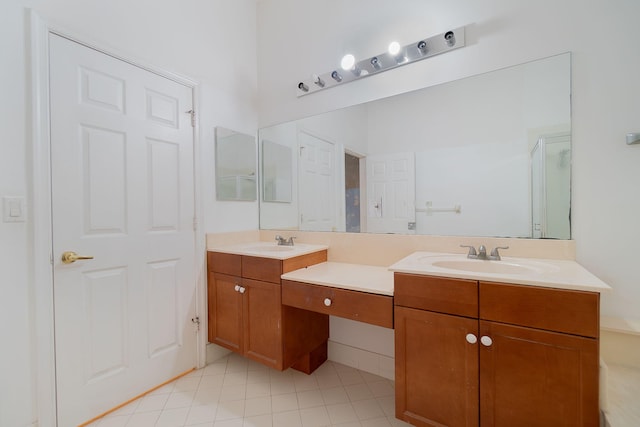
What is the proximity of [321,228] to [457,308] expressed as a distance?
121cm

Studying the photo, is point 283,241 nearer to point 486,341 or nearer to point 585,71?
point 486,341

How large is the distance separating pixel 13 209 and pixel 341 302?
1.59 meters

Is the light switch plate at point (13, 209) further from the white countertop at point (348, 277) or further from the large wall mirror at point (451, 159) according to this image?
the large wall mirror at point (451, 159)

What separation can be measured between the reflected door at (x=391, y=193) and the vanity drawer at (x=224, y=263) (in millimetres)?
Result: 933

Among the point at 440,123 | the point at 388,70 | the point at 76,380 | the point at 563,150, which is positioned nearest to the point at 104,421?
the point at 76,380

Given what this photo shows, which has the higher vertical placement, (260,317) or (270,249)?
(270,249)

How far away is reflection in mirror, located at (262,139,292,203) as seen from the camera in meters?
2.35

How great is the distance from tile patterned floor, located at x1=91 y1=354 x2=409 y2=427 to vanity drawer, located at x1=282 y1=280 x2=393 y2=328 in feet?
1.90

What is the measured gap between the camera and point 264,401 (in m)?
1.62

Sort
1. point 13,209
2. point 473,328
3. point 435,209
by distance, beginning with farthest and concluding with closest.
A: point 435,209, point 13,209, point 473,328

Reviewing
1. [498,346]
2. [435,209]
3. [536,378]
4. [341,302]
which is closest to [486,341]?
[498,346]

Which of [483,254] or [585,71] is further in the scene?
[483,254]

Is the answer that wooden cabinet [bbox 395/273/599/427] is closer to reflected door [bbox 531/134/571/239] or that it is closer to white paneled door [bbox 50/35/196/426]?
reflected door [bbox 531/134/571/239]

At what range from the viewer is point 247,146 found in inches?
92.9
